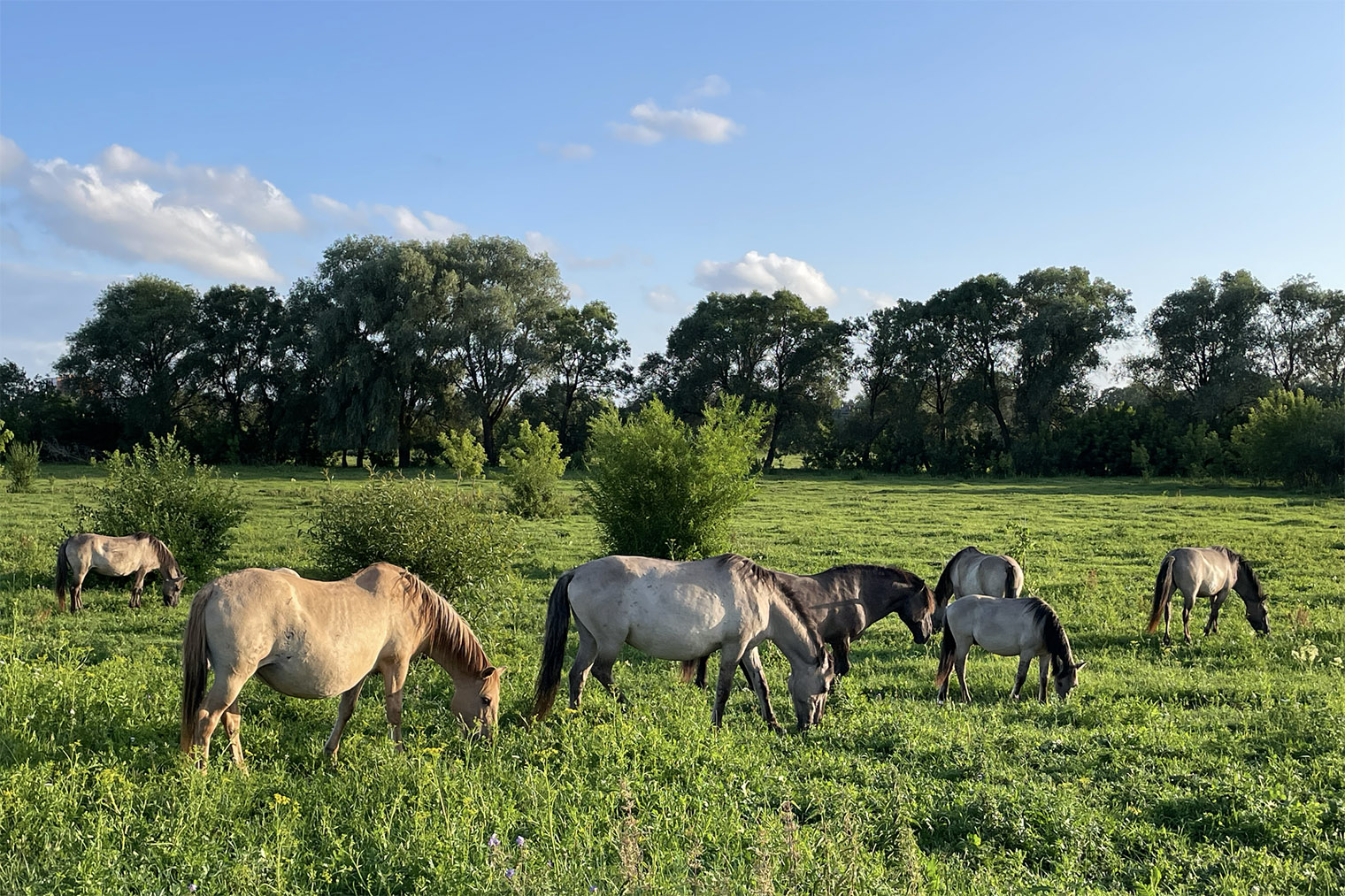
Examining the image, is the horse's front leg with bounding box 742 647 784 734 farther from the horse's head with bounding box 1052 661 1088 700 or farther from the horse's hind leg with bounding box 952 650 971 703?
the horse's head with bounding box 1052 661 1088 700

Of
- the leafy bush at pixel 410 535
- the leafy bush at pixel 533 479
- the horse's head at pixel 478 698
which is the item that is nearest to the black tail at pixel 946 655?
the horse's head at pixel 478 698

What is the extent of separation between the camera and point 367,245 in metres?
48.2

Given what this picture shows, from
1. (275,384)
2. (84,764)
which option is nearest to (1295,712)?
(84,764)

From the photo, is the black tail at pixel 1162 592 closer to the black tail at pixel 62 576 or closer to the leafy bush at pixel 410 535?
the leafy bush at pixel 410 535

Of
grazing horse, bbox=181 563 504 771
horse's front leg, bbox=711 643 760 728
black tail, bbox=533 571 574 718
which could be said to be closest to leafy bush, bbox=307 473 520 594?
black tail, bbox=533 571 574 718

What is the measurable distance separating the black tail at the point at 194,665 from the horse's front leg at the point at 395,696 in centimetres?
131

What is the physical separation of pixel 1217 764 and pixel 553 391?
51961 millimetres

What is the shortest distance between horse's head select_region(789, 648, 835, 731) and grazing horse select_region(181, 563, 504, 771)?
2.71 metres

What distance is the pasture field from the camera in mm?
4340

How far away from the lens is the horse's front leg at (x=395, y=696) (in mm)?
6359

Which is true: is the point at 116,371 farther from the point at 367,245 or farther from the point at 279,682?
the point at 279,682

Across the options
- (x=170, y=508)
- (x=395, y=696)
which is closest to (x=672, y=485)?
(x=170, y=508)

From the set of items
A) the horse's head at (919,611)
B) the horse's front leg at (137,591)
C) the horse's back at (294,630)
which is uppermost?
the horse's back at (294,630)

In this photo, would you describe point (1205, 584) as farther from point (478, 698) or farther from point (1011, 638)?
point (478, 698)
